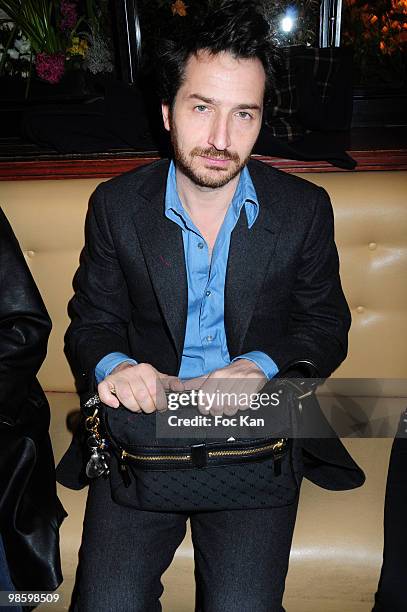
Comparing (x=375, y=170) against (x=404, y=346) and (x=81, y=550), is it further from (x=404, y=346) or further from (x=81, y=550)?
(x=81, y=550)

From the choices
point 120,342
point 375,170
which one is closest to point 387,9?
point 375,170

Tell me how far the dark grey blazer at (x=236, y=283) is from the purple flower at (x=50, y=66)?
105cm

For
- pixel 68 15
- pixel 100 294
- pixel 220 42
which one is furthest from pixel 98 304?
pixel 68 15

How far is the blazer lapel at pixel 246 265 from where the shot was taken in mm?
1545

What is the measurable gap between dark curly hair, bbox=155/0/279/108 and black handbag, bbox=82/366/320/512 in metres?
0.78

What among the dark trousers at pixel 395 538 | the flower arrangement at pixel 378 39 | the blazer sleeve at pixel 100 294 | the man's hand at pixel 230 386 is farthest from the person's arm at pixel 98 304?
the flower arrangement at pixel 378 39

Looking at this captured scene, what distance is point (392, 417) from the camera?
1900 mm

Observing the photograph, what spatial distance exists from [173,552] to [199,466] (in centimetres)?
28

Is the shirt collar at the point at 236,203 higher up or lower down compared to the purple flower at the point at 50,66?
lower down

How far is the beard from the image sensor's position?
1.46 m

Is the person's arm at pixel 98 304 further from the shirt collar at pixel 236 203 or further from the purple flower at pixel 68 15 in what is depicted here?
the purple flower at pixel 68 15

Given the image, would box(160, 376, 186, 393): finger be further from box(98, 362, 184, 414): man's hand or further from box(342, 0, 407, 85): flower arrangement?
box(342, 0, 407, 85): flower arrangement

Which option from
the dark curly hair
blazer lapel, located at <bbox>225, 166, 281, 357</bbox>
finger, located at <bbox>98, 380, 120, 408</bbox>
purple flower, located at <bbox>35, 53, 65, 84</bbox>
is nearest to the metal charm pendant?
finger, located at <bbox>98, 380, 120, 408</bbox>

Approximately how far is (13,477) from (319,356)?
2.58 ft
